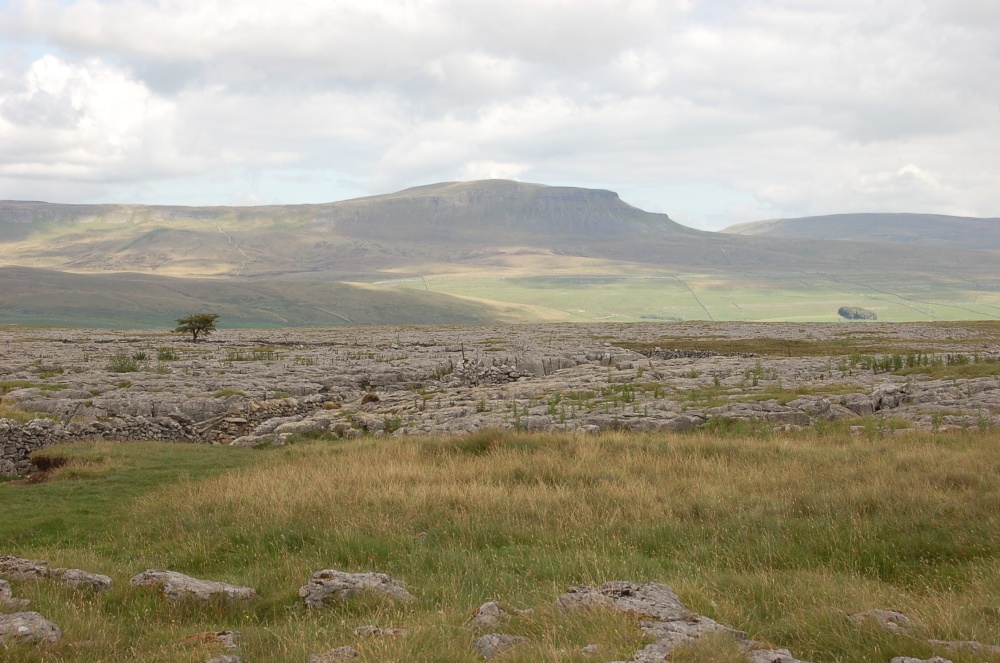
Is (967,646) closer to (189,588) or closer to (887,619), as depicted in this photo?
(887,619)

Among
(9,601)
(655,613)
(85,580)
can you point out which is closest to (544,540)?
(655,613)

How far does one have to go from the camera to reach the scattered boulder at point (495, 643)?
23.0 feet

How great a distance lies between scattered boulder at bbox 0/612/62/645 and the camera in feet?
23.8

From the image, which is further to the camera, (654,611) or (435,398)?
(435,398)

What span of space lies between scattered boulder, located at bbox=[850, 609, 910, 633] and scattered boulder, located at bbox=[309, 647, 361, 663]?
15.3ft

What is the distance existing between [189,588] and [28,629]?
1.77 m

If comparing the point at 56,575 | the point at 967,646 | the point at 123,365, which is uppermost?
the point at 967,646

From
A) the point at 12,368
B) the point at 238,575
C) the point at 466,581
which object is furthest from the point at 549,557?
the point at 12,368

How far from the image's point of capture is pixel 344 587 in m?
8.77

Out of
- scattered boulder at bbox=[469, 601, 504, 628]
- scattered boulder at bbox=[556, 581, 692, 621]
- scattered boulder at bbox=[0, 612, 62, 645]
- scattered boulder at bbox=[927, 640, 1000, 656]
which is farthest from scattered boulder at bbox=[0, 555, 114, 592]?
scattered boulder at bbox=[927, 640, 1000, 656]

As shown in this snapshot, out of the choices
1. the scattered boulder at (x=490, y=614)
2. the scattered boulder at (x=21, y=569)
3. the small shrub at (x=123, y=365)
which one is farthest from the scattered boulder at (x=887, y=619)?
the small shrub at (x=123, y=365)

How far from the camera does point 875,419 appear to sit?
68.0 feet

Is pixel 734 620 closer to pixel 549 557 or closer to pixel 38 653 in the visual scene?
pixel 549 557

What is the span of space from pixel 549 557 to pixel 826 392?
18358mm
